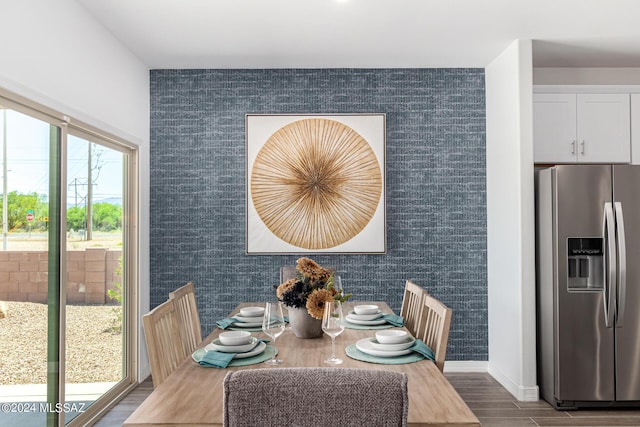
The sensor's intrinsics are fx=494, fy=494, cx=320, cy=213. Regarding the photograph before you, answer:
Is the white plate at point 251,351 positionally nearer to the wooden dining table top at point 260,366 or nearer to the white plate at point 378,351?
the wooden dining table top at point 260,366

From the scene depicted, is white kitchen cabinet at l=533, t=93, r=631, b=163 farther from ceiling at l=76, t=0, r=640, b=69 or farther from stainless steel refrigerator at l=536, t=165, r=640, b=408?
stainless steel refrigerator at l=536, t=165, r=640, b=408

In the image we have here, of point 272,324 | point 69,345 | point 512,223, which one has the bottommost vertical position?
point 69,345

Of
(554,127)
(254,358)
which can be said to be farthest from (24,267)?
(554,127)

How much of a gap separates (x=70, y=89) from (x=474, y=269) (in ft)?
11.2

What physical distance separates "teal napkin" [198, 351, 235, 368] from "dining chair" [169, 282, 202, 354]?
1.57 feet

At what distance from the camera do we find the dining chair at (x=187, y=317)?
2.45 metres

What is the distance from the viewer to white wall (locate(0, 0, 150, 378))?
235 centimetres

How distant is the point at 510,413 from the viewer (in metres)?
3.41

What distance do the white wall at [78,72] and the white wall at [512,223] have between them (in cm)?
296

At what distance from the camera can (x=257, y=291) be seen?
435cm

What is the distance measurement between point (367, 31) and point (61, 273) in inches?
101

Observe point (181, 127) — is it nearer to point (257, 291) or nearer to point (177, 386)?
point (257, 291)

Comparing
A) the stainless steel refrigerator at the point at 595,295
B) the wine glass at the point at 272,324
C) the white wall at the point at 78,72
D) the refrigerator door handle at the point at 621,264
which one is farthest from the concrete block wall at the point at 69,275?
the refrigerator door handle at the point at 621,264

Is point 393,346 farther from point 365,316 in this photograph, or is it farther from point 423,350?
point 365,316
